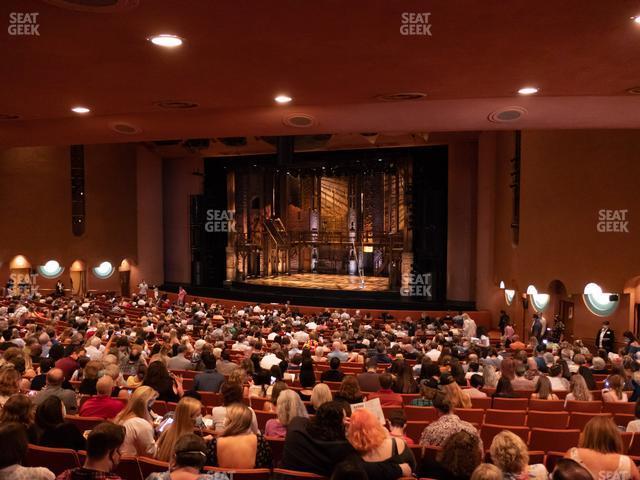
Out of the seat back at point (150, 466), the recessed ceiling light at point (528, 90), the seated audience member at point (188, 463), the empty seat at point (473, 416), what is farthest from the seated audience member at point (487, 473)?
the recessed ceiling light at point (528, 90)

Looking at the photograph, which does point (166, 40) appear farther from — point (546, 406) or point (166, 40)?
point (546, 406)

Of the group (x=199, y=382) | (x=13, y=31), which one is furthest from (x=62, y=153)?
(x=13, y=31)

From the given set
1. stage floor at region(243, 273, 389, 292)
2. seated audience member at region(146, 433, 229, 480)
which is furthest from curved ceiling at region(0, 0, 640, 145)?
stage floor at region(243, 273, 389, 292)

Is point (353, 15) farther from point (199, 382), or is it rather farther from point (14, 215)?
point (14, 215)

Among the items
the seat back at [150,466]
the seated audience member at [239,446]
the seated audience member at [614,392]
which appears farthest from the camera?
the seated audience member at [614,392]

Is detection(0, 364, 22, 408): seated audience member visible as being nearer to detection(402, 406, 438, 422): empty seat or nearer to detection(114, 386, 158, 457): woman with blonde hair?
detection(114, 386, 158, 457): woman with blonde hair

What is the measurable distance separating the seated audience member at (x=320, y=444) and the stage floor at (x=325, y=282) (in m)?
18.8

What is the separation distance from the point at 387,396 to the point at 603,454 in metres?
2.72

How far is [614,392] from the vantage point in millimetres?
7113

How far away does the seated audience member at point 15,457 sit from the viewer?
10.7 feet

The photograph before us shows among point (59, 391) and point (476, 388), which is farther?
point (476, 388)

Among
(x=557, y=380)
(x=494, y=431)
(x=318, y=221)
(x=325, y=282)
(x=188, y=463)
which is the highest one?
(x=318, y=221)

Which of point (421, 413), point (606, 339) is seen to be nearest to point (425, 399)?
point (421, 413)

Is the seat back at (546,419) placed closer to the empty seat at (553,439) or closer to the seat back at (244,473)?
the empty seat at (553,439)
